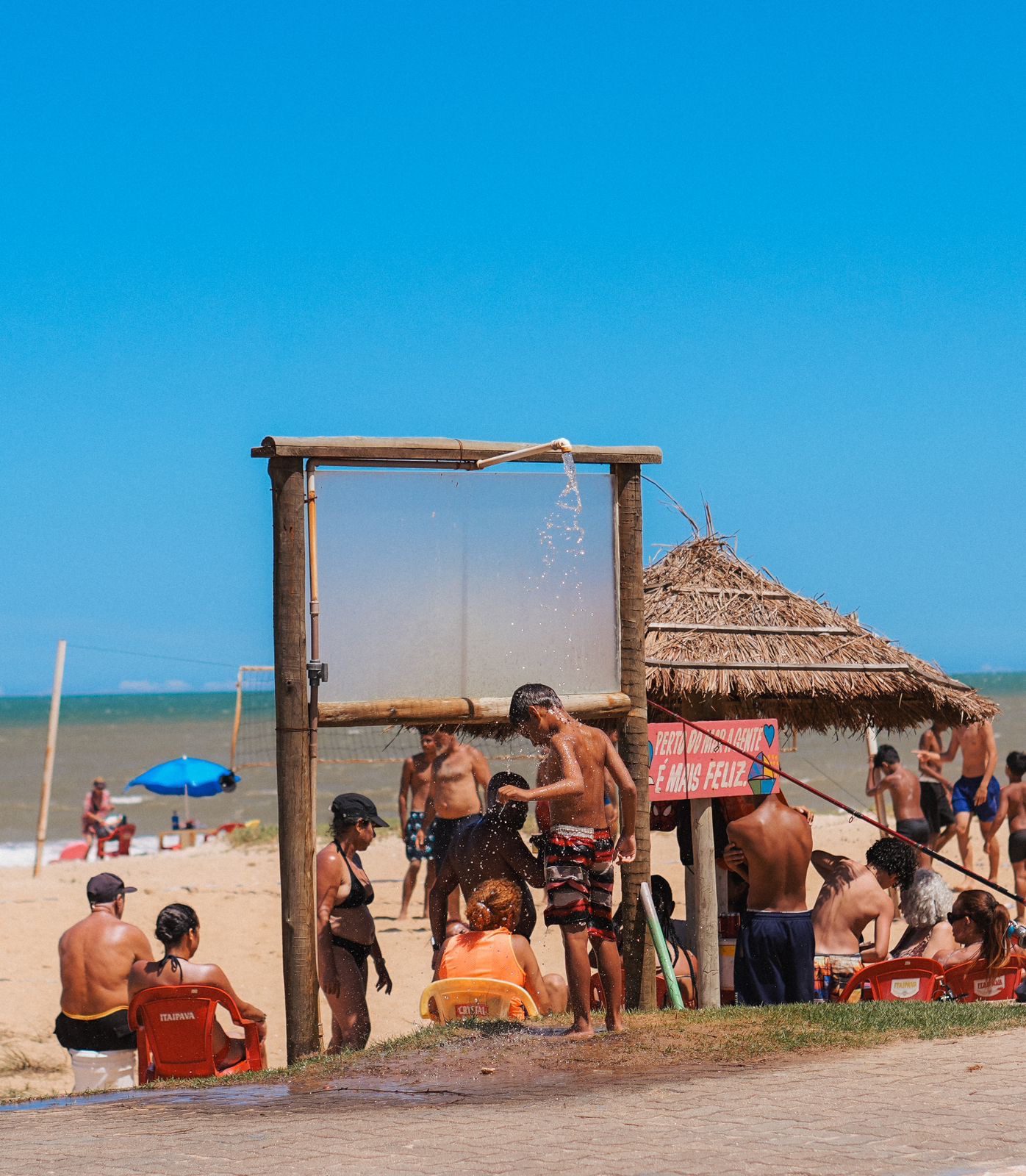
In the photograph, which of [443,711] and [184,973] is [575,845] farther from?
[184,973]

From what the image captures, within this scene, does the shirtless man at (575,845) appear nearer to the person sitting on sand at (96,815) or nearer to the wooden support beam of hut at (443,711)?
the wooden support beam of hut at (443,711)

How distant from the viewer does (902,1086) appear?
5.12m

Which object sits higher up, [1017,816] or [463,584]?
[463,584]

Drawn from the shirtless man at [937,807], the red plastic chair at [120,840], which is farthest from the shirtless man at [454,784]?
the red plastic chair at [120,840]

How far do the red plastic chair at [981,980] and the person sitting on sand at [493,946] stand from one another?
206 centimetres

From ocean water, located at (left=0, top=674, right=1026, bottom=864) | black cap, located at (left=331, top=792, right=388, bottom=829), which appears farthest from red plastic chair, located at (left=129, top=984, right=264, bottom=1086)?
ocean water, located at (left=0, top=674, right=1026, bottom=864)

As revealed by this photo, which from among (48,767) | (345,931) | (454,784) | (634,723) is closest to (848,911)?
(634,723)

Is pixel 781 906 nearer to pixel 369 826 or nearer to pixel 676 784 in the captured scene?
pixel 676 784

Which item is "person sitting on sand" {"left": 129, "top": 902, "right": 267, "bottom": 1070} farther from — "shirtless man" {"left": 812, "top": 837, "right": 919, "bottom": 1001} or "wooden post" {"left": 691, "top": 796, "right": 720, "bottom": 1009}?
"shirtless man" {"left": 812, "top": 837, "right": 919, "bottom": 1001}

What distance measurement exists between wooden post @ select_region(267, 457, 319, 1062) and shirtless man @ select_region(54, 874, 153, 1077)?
99cm

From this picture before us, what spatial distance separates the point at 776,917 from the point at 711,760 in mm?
838

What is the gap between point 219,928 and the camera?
12.3m

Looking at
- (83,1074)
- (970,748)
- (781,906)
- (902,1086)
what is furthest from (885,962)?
(970,748)

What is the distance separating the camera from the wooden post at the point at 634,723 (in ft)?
23.0
